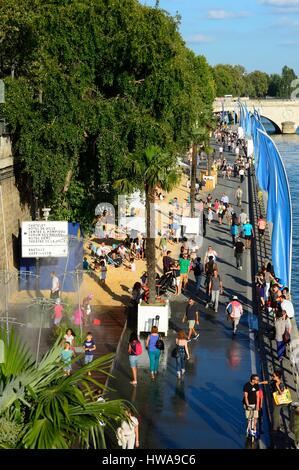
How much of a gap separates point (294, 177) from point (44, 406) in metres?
74.0

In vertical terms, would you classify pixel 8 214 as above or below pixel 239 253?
above

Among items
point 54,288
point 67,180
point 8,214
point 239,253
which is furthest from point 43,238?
point 239,253

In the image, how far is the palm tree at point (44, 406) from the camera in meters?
7.66

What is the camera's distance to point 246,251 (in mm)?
32938

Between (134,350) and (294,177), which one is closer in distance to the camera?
(134,350)

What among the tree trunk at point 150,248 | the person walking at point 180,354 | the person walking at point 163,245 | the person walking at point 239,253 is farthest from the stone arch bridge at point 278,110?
the person walking at point 180,354

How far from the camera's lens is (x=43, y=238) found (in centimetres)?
2525

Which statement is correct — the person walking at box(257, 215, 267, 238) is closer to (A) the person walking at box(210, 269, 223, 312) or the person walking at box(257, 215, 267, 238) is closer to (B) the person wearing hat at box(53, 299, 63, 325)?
(A) the person walking at box(210, 269, 223, 312)

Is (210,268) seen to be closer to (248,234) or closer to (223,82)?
(248,234)

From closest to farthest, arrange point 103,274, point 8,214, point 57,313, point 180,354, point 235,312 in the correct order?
point 180,354
point 235,312
point 57,313
point 8,214
point 103,274

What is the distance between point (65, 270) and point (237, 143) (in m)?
63.9

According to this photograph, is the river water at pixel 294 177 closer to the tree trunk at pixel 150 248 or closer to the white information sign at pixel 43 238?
the tree trunk at pixel 150 248

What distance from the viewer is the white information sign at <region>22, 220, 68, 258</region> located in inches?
→ 982
